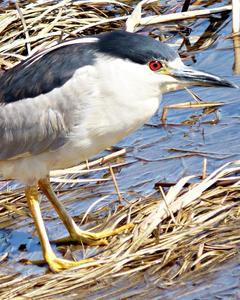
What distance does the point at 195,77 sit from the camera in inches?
200

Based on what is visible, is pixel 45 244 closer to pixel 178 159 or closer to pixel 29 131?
pixel 29 131

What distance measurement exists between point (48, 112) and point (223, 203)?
1.18 meters

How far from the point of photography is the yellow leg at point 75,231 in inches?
217

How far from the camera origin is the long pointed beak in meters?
5.06

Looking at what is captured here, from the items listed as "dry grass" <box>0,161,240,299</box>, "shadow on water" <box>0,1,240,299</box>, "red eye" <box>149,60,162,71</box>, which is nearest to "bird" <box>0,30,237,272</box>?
"red eye" <box>149,60,162,71</box>

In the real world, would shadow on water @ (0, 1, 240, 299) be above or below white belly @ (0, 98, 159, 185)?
below

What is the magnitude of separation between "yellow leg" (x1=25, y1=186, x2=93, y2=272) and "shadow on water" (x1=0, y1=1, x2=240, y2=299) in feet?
0.33

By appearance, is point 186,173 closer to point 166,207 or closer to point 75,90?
point 166,207

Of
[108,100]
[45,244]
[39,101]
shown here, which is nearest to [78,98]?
[108,100]

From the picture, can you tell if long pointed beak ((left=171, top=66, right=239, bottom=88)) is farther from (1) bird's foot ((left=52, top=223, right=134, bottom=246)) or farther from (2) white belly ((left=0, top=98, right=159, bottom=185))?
(1) bird's foot ((left=52, top=223, right=134, bottom=246))

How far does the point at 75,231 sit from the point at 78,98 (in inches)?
35.8

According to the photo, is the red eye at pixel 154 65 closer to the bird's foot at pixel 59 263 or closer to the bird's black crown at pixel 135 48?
the bird's black crown at pixel 135 48

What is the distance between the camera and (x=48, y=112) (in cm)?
521

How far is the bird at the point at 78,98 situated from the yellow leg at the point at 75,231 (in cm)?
3
